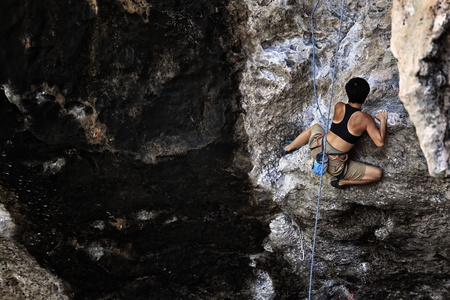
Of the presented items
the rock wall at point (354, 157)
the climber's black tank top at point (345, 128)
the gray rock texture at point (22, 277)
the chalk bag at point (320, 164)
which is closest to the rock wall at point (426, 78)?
the rock wall at point (354, 157)

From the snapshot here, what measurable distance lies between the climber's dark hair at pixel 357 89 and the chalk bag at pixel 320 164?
51 centimetres

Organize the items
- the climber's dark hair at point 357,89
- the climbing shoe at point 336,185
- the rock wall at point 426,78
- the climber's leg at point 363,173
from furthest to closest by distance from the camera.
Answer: the climbing shoe at point 336,185 → the climber's leg at point 363,173 → the climber's dark hair at point 357,89 → the rock wall at point 426,78

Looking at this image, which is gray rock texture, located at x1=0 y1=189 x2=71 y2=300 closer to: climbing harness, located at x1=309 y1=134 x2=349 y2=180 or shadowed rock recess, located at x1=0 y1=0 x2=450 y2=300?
shadowed rock recess, located at x1=0 y1=0 x2=450 y2=300

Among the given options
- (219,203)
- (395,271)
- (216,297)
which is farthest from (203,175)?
(395,271)

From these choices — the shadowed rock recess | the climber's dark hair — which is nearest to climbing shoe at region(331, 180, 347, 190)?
the shadowed rock recess

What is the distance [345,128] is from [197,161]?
1.28m

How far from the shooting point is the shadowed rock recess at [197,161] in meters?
3.75

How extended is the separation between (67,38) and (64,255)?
2043 millimetres

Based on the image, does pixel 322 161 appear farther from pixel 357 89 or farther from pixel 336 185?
pixel 357 89

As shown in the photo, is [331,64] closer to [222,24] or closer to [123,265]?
[222,24]

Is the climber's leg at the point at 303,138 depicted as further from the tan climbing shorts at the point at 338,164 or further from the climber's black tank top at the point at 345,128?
the climber's black tank top at the point at 345,128

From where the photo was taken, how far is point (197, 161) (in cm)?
426

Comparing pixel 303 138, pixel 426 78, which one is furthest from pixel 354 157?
pixel 426 78

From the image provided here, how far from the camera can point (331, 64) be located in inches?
154
